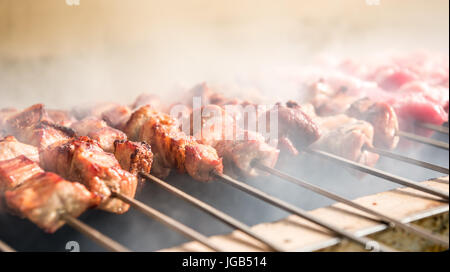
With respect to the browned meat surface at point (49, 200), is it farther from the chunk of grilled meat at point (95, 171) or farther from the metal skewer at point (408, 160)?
the metal skewer at point (408, 160)

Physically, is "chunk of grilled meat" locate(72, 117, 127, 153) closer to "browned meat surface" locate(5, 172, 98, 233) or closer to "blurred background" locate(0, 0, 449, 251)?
"blurred background" locate(0, 0, 449, 251)

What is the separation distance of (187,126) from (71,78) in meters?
2.17

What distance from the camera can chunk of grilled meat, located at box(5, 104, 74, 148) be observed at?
9.17 ft

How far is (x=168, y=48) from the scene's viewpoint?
5.43 metres

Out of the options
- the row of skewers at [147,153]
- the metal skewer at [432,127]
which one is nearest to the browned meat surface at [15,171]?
the row of skewers at [147,153]

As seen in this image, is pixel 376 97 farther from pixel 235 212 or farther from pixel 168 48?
pixel 168 48

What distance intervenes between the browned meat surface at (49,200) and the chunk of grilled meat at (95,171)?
0.35 feet

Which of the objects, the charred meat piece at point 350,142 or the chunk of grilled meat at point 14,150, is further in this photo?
the charred meat piece at point 350,142

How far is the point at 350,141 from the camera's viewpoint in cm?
326

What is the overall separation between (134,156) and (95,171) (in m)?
0.30

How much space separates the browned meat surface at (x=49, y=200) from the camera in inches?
84.3

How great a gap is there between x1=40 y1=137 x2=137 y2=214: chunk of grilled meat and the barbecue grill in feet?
0.28

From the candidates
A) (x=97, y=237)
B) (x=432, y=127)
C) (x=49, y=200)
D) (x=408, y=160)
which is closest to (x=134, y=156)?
(x=49, y=200)
